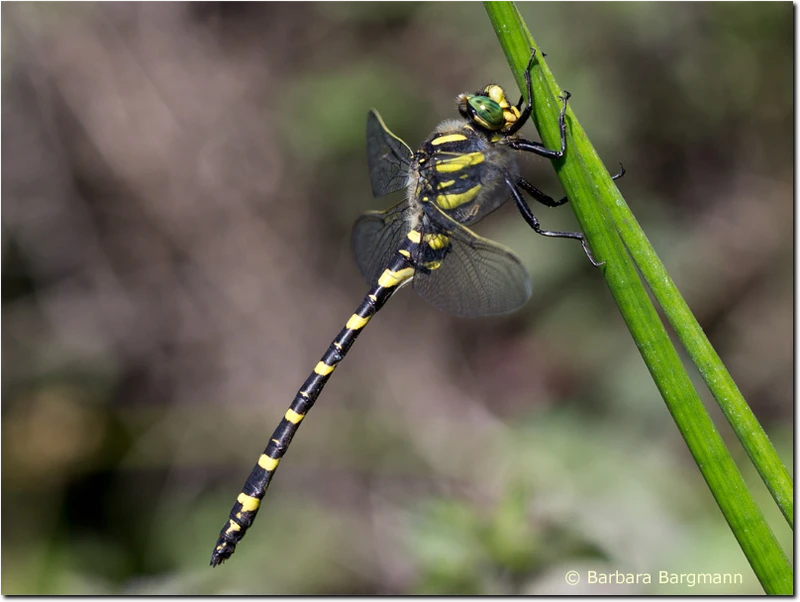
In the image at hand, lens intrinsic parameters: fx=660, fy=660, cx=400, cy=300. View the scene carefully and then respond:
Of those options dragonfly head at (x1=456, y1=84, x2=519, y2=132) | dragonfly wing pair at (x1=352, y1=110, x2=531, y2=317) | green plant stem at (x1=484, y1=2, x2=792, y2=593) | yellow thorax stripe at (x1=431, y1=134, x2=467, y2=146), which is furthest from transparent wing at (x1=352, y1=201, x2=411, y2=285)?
green plant stem at (x1=484, y1=2, x2=792, y2=593)

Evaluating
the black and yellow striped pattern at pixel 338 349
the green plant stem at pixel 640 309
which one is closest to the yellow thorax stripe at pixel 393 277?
the black and yellow striped pattern at pixel 338 349

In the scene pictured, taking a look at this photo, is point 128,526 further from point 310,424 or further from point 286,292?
point 286,292

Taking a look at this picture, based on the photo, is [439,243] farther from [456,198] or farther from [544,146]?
[544,146]

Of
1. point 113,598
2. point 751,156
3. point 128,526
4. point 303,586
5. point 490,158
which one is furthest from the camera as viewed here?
point 751,156

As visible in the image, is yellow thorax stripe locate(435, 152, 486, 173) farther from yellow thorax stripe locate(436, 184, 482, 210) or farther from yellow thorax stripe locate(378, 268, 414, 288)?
yellow thorax stripe locate(378, 268, 414, 288)

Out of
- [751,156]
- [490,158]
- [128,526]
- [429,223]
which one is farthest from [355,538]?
[751,156]

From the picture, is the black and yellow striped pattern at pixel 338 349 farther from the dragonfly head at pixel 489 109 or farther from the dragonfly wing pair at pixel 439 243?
the dragonfly head at pixel 489 109

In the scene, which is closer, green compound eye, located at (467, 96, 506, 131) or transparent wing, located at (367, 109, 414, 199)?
green compound eye, located at (467, 96, 506, 131)
